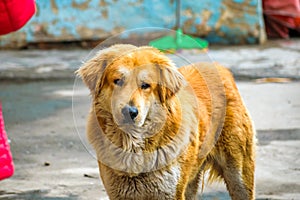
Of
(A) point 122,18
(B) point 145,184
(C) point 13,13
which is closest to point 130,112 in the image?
(B) point 145,184

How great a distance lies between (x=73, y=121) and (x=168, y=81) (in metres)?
3.75

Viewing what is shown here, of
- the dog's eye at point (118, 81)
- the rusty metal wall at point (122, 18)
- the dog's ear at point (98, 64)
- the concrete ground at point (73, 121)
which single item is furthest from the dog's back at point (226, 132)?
the rusty metal wall at point (122, 18)

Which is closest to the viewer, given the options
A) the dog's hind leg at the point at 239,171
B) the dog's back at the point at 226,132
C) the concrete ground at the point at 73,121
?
the dog's back at the point at 226,132

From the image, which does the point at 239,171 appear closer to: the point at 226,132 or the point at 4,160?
the point at 226,132

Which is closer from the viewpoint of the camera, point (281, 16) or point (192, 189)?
point (192, 189)

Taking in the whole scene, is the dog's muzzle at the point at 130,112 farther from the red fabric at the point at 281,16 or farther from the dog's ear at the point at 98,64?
the red fabric at the point at 281,16

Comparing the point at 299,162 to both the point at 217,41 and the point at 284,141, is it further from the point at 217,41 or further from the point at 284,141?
the point at 217,41

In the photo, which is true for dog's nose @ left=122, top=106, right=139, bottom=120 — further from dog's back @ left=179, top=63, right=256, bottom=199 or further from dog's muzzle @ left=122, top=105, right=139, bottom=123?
dog's back @ left=179, top=63, right=256, bottom=199

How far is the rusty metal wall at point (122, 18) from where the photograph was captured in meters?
11.5

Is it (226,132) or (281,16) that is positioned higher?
(226,132)

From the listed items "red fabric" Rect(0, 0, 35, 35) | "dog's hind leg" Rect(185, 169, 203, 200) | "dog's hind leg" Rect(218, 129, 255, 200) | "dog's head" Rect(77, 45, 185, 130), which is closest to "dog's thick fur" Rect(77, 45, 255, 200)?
"dog's head" Rect(77, 45, 185, 130)

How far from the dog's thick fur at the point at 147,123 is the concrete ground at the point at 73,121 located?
0.22 metres

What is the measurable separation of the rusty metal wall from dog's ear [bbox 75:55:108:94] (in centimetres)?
740

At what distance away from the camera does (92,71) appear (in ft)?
13.4
